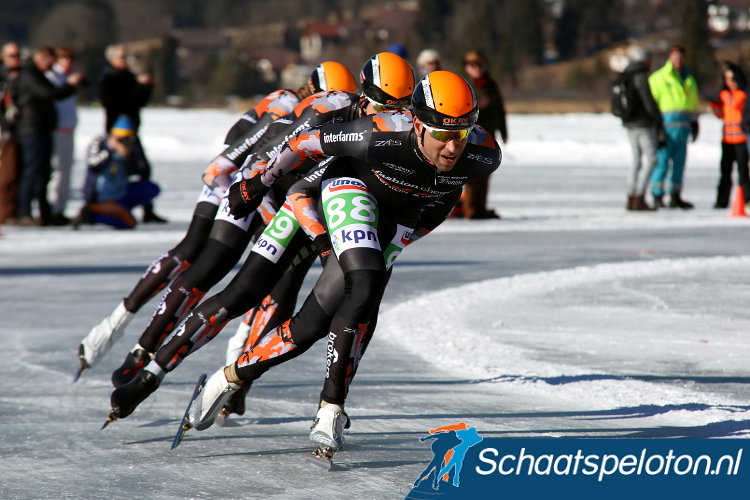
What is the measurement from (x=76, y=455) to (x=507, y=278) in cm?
471

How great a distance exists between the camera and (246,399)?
14.4 ft

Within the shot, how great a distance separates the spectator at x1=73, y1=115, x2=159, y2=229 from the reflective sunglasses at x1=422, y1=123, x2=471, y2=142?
25.5ft

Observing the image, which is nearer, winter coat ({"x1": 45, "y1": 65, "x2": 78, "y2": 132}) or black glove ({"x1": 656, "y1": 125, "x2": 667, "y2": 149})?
winter coat ({"x1": 45, "y1": 65, "x2": 78, "y2": 132})

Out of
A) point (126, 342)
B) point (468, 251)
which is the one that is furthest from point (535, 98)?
point (126, 342)

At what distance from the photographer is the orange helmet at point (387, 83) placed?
402 cm

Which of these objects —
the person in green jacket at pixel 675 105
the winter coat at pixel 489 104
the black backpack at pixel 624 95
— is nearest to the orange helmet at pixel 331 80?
the winter coat at pixel 489 104

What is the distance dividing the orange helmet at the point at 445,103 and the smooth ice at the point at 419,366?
46.0 inches

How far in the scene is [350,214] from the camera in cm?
349

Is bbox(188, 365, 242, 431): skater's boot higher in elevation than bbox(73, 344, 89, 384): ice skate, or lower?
higher

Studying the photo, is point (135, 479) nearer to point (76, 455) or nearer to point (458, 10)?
point (76, 455)

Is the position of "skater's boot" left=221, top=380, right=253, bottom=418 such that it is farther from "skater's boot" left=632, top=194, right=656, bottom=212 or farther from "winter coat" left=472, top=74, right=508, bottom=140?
"skater's boot" left=632, top=194, right=656, bottom=212

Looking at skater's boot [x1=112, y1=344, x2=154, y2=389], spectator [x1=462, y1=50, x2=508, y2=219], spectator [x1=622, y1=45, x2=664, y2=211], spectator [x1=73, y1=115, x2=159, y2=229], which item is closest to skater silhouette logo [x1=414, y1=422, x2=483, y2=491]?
skater's boot [x1=112, y1=344, x2=154, y2=389]

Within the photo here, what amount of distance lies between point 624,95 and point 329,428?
9580 mm

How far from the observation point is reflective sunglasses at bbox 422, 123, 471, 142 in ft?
11.2
